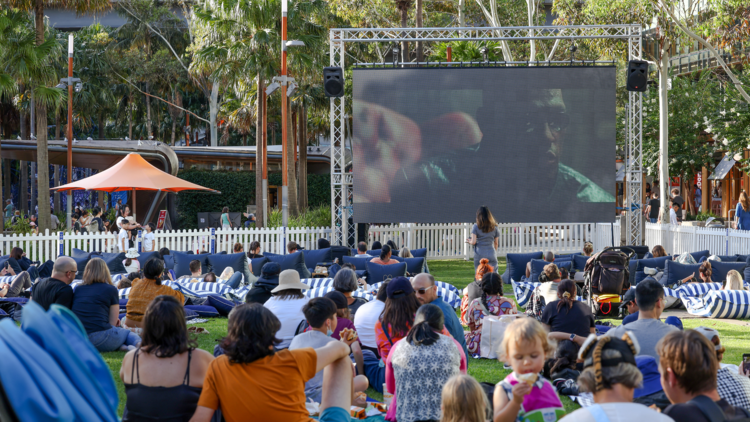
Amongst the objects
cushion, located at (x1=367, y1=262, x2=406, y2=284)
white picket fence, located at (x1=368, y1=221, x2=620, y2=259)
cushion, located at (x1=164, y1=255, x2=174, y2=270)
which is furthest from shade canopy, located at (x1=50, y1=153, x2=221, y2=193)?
cushion, located at (x1=367, y1=262, x2=406, y2=284)

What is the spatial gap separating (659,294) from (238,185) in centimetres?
2642

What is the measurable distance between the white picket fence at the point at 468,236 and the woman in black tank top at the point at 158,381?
42.8 ft

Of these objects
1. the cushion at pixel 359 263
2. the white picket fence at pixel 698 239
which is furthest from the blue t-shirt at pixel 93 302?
the white picket fence at pixel 698 239

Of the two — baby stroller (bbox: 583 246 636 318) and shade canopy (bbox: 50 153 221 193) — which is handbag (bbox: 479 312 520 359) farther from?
shade canopy (bbox: 50 153 221 193)

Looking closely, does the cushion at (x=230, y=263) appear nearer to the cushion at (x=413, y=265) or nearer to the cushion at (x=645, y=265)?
the cushion at (x=413, y=265)

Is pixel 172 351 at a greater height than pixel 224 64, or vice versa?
pixel 224 64

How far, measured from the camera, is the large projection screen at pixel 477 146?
14.4 meters

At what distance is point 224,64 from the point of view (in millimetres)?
19281

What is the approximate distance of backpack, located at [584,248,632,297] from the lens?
8672 mm

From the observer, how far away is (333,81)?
14328mm

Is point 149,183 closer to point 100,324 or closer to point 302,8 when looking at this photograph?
point 302,8

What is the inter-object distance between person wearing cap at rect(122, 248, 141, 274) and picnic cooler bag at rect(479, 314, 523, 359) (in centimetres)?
692

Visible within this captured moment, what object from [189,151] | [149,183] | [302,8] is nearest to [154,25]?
[189,151]

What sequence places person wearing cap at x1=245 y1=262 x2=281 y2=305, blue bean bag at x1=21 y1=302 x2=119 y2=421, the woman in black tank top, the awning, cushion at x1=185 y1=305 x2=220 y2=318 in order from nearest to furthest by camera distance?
blue bean bag at x1=21 y1=302 x2=119 y2=421
the woman in black tank top
person wearing cap at x1=245 y1=262 x2=281 y2=305
cushion at x1=185 y1=305 x2=220 y2=318
the awning
